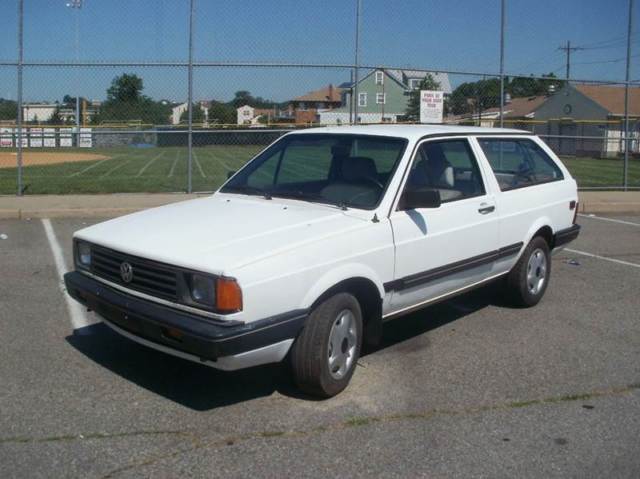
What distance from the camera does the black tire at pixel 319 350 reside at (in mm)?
4246

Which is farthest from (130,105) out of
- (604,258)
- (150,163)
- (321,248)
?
(150,163)

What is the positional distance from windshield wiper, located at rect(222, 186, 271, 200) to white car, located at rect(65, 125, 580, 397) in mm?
14

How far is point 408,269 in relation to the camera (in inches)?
196

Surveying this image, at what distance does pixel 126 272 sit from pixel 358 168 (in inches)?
72.2

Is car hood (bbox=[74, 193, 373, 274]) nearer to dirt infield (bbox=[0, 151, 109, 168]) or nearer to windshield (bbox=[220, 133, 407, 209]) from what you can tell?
windshield (bbox=[220, 133, 407, 209])

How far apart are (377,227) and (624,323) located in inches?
108

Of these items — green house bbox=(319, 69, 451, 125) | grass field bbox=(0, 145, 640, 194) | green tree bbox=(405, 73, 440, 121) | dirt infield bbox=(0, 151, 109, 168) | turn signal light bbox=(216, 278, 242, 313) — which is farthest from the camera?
dirt infield bbox=(0, 151, 109, 168)

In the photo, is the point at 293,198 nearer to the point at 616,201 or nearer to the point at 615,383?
the point at 615,383

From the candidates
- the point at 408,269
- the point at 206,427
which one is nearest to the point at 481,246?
the point at 408,269

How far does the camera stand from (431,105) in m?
13.9

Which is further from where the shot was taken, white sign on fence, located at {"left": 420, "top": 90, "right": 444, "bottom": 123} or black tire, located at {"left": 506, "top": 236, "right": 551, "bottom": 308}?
white sign on fence, located at {"left": 420, "top": 90, "right": 444, "bottom": 123}

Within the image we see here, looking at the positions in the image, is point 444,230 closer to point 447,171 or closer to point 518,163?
point 447,171

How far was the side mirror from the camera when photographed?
16.1ft

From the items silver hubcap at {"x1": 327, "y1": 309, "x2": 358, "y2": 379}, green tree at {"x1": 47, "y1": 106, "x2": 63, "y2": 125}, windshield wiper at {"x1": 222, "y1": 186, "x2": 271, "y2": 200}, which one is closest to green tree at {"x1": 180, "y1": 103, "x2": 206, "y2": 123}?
green tree at {"x1": 47, "y1": 106, "x2": 63, "y2": 125}
